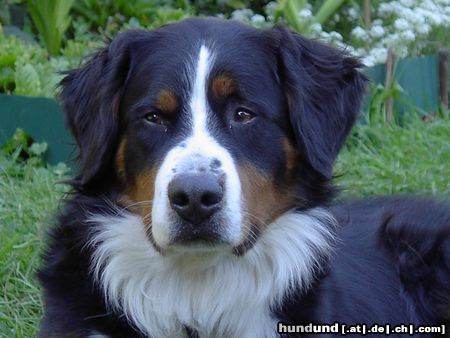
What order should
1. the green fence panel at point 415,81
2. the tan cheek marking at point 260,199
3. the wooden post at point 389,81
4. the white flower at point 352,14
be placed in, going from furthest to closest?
the white flower at point 352,14 < the green fence panel at point 415,81 < the wooden post at point 389,81 < the tan cheek marking at point 260,199

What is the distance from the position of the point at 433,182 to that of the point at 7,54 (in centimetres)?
324

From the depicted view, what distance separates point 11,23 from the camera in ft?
30.4

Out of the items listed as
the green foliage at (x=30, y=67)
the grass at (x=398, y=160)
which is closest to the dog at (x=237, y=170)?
the grass at (x=398, y=160)

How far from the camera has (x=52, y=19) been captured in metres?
8.30

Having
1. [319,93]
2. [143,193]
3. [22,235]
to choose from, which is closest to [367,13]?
[22,235]

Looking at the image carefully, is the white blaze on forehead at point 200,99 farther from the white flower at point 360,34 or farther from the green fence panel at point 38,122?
the white flower at point 360,34

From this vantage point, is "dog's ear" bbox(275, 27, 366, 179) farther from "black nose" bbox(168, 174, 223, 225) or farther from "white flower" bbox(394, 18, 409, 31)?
"white flower" bbox(394, 18, 409, 31)

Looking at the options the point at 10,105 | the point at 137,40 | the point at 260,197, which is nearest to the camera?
the point at 260,197

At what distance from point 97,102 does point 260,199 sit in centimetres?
75

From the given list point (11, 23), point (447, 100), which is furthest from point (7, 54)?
point (447, 100)

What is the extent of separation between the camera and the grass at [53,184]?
474cm

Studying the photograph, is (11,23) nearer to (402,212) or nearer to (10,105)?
(10,105)

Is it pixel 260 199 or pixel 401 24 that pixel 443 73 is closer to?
pixel 401 24

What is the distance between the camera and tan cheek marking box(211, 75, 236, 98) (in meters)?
3.56
